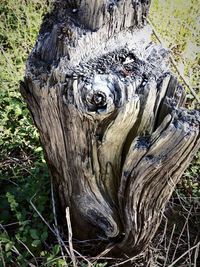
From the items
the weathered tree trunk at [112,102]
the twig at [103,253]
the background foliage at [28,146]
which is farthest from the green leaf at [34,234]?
the weathered tree trunk at [112,102]

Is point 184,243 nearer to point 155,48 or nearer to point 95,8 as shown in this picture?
point 155,48

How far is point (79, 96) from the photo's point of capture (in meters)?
1.60

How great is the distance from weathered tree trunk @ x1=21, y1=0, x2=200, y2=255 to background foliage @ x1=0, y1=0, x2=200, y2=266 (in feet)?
1.63

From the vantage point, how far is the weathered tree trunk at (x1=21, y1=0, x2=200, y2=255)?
1.61 metres

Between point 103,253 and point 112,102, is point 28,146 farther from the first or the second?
point 112,102

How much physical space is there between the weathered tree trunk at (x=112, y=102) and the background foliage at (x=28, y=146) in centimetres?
50

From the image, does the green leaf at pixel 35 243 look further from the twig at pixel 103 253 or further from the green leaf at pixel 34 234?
the twig at pixel 103 253

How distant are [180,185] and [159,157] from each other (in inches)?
49.8

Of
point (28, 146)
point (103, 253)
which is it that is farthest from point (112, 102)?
point (28, 146)

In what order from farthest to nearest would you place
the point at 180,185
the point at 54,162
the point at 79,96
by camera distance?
the point at 180,185
the point at 54,162
the point at 79,96

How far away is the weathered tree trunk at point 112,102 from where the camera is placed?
63.4 inches

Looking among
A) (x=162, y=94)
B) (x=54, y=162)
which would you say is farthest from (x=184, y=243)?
(x=162, y=94)

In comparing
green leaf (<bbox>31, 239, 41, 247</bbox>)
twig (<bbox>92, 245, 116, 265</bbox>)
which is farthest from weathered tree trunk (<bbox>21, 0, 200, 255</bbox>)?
green leaf (<bbox>31, 239, 41, 247</bbox>)

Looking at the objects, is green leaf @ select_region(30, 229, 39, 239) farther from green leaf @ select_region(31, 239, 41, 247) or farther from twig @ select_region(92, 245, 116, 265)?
twig @ select_region(92, 245, 116, 265)
